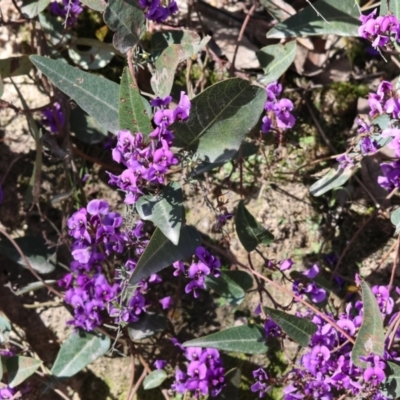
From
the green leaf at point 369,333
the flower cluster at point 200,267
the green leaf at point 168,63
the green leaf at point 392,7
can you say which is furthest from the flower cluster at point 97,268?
the green leaf at point 392,7

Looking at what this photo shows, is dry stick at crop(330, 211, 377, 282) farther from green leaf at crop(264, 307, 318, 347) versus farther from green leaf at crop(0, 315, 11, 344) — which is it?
green leaf at crop(0, 315, 11, 344)

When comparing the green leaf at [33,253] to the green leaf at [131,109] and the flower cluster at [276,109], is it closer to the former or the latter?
the green leaf at [131,109]

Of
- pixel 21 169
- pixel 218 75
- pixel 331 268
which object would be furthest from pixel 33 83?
pixel 331 268

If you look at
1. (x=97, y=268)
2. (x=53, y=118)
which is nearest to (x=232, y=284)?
(x=97, y=268)

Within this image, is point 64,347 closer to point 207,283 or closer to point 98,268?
point 98,268

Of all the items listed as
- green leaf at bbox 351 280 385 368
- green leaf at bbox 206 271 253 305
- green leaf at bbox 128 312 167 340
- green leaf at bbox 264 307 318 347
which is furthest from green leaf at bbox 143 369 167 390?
green leaf at bbox 351 280 385 368
